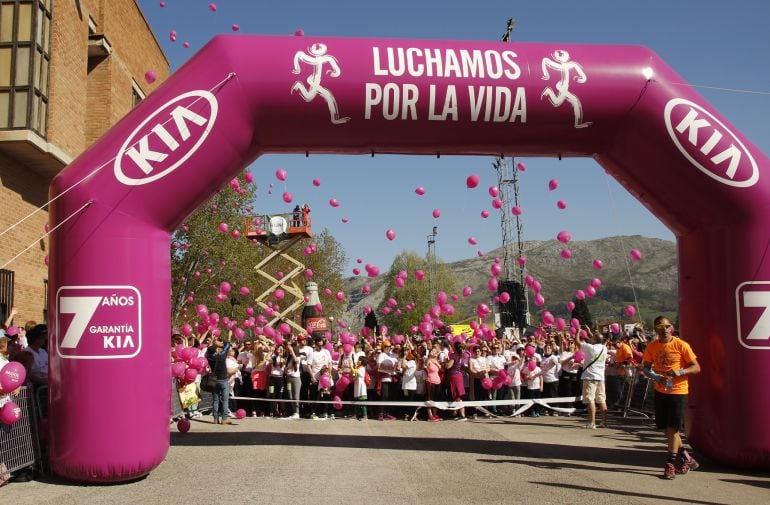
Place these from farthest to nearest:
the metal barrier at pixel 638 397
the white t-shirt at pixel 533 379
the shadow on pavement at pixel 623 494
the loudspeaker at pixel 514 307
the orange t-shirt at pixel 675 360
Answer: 1. the loudspeaker at pixel 514 307
2. the white t-shirt at pixel 533 379
3. the metal barrier at pixel 638 397
4. the orange t-shirt at pixel 675 360
5. the shadow on pavement at pixel 623 494

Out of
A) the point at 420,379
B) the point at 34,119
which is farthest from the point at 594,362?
the point at 34,119

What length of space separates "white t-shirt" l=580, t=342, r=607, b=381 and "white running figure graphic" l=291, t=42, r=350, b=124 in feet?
22.5

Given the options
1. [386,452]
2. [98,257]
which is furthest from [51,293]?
[386,452]

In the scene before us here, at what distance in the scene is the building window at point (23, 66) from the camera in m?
14.3

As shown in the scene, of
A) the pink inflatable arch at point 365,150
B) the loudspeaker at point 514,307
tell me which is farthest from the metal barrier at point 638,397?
the loudspeaker at point 514,307

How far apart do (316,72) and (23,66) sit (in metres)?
9.76

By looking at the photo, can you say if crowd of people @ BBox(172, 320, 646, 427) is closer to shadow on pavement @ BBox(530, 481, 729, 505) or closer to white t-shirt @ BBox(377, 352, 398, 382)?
white t-shirt @ BBox(377, 352, 398, 382)

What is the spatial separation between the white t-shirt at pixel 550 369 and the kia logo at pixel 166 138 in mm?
10124

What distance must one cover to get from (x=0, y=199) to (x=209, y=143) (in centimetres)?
821

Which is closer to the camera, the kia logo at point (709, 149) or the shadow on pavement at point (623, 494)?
the shadow on pavement at point (623, 494)

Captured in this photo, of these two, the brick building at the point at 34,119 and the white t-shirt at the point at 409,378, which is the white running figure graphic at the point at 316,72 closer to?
the brick building at the point at 34,119

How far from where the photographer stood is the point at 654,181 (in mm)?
8336

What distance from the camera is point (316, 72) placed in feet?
26.1

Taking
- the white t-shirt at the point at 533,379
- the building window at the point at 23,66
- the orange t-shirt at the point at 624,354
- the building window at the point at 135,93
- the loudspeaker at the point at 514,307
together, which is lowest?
the white t-shirt at the point at 533,379
